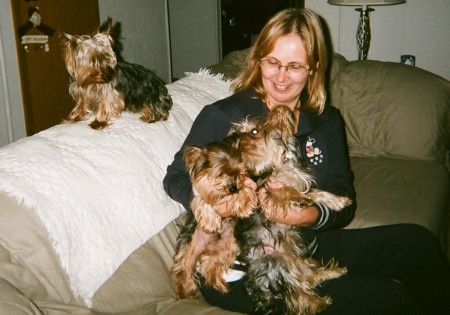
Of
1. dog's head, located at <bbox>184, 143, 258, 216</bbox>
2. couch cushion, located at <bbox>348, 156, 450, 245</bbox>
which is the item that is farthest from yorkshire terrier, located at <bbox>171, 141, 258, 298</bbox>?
couch cushion, located at <bbox>348, 156, 450, 245</bbox>

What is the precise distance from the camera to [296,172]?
5.85 ft

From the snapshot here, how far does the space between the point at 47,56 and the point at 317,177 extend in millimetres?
3942

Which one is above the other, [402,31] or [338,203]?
[402,31]

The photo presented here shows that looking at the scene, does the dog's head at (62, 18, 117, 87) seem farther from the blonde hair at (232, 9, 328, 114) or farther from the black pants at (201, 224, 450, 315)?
the black pants at (201, 224, 450, 315)

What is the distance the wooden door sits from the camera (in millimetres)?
4434

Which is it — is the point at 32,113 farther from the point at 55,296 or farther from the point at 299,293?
the point at 299,293

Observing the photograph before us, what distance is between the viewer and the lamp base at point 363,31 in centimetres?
424

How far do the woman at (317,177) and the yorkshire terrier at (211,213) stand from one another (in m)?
0.06

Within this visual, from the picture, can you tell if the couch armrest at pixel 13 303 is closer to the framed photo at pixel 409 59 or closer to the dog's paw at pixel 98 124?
the dog's paw at pixel 98 124

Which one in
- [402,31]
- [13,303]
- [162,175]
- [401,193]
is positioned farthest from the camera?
[402,31]

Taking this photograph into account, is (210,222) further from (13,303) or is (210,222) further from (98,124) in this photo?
(98,124)

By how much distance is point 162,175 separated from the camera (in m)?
1.99

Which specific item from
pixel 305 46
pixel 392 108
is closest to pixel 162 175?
pixel 305 46

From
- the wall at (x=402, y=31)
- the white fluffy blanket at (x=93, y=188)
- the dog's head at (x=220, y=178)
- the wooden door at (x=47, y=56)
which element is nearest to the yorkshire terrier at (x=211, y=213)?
the dog's head at (x=220, y=178)
